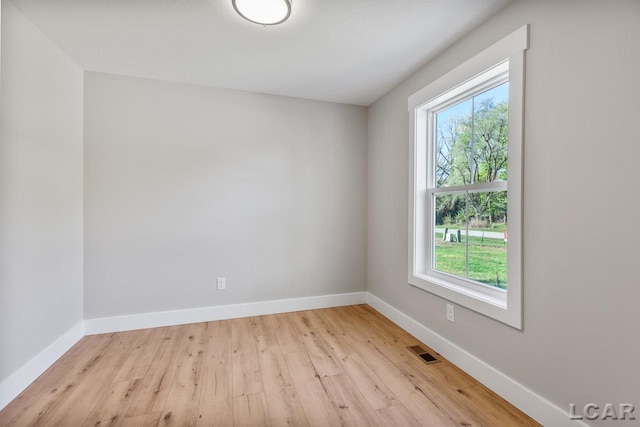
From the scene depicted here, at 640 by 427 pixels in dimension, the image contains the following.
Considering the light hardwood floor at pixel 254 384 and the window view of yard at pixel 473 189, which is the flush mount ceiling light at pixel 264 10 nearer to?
the window view of yard at pixel 473 189

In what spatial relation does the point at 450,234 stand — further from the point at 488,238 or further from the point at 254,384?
the point at 254,384

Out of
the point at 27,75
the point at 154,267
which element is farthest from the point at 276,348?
the point at 27,75

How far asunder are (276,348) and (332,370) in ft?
1.77

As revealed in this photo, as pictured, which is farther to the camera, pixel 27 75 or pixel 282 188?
pixel 282 188

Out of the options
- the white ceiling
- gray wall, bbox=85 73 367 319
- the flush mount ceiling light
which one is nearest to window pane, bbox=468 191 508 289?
the white ceiling

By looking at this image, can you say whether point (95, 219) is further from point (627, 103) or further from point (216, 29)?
point (627, 103)

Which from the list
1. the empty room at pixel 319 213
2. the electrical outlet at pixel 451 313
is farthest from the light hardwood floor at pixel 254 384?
the electrical outlet at pixel 451 313

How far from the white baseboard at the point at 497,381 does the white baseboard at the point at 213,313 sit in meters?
0.90

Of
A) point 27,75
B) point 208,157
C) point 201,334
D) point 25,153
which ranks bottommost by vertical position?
point 201,334

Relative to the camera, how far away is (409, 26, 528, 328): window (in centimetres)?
158

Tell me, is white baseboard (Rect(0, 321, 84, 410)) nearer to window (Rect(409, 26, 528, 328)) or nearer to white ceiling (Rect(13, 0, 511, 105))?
white ceiling (Rect(13, 0, 511, 105))

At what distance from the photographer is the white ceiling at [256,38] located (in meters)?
1.67

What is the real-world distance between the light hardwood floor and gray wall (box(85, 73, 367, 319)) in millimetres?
543

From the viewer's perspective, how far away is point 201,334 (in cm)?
251
